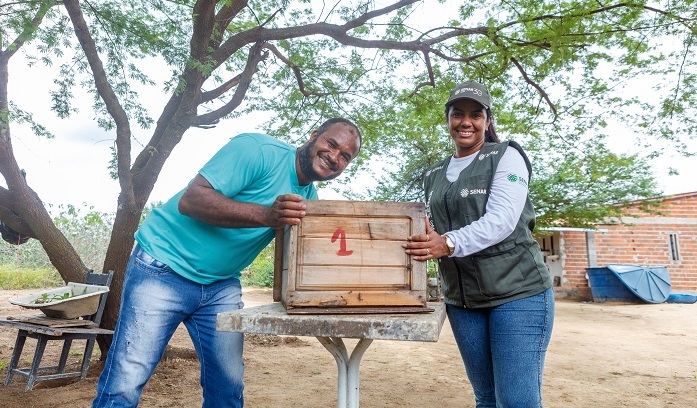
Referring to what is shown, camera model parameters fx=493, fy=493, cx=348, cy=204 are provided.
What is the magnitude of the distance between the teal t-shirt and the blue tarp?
52.6 feet

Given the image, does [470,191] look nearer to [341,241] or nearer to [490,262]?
[490,262]

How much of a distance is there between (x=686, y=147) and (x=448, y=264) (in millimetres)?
7130

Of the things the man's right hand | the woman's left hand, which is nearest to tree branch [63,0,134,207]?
the man's right hand

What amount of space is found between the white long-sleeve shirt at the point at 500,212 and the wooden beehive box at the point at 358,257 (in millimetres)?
189

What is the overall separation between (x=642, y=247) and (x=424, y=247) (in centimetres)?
1835

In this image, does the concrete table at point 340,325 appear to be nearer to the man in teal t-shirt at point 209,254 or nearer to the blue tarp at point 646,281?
the man in teal t-shirt at point 209,254

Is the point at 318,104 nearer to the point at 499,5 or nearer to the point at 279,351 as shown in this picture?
the point at 499,5

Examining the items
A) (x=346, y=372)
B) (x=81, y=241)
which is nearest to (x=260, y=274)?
(x=81, y=241)

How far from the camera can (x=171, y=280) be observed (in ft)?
7.41

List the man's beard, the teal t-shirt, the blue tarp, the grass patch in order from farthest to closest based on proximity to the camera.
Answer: the blue tarp → the grass patch → the man's beard → the teal t-shirt

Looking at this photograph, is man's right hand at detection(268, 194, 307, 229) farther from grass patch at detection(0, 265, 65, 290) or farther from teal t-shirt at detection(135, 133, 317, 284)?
grass patch at detection(0, 265, 65, 290)

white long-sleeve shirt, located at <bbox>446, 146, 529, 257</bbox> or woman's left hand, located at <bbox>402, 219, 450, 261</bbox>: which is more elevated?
white long-sleeve shirt, located at <bbox>446, 146, 529, 257</bbox>

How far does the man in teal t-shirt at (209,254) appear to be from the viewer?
209 centimetres

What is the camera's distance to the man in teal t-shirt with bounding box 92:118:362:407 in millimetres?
2088
